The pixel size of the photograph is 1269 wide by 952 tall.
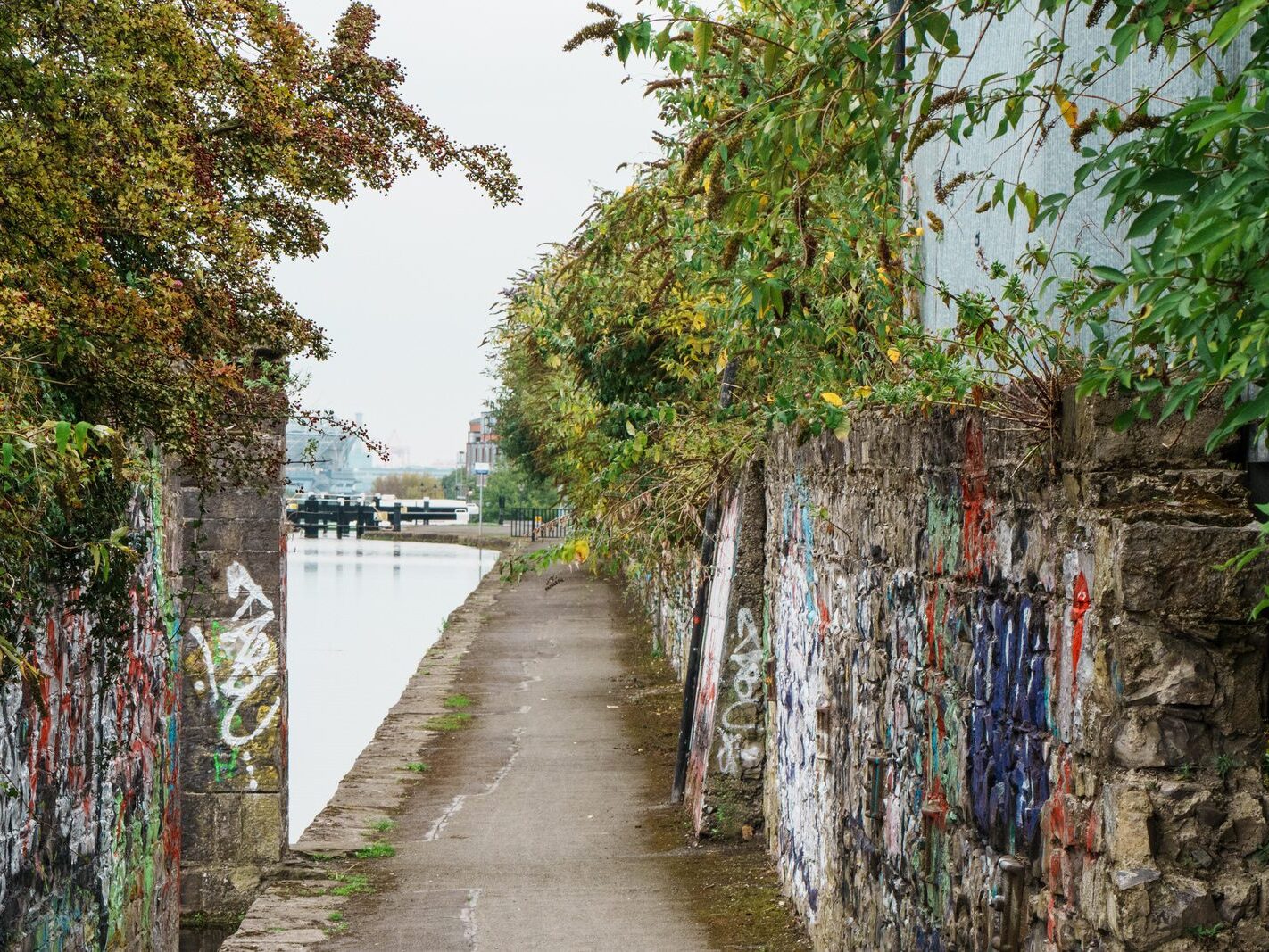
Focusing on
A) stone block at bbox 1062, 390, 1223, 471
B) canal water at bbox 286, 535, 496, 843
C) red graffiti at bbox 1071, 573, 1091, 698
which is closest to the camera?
stone block at bbox 1062, 390, 1223, 471

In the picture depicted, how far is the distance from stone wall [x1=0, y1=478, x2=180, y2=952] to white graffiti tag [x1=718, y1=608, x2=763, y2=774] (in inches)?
135

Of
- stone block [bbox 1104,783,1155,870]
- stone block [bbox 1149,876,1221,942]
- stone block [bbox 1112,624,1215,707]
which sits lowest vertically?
stone block [bbox 1149,876,1221,942]

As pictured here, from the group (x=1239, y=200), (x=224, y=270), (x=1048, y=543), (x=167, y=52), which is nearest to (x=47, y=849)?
(x=224, y=270)

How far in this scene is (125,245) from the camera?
19.6ft

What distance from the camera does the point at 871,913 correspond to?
235 inches

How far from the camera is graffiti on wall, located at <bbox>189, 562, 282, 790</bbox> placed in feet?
34.1

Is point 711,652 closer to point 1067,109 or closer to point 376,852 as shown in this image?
point 376,852

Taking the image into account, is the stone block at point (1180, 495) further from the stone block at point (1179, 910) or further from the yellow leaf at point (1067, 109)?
the yellow leaf at point (1067, 109)

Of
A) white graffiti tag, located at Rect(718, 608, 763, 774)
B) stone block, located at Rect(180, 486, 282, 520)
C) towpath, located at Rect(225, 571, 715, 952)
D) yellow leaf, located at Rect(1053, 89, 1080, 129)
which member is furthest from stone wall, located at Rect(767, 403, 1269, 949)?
stone block, located at Rect(180, 486, 282, 520)

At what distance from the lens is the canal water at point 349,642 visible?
16.7 meters

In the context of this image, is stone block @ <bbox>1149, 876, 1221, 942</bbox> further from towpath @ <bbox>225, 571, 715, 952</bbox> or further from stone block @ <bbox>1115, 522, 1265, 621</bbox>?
towpath @ <bbox>225, 571, 715, 952</bbox>

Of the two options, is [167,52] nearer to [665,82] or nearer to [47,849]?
[47,849]

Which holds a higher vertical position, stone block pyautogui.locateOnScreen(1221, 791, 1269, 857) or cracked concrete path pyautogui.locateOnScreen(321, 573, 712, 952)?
stone block pyautogui.locateOnScreen(1221, 791, 1269, 857)

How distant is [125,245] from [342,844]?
546 cm
